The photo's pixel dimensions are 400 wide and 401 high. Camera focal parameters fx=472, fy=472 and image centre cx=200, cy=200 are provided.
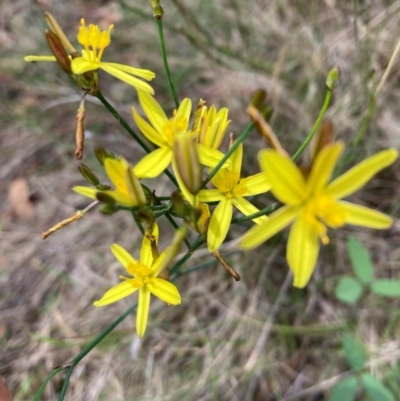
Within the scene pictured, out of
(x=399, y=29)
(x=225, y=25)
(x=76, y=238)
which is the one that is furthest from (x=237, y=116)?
(x=76, y=238)

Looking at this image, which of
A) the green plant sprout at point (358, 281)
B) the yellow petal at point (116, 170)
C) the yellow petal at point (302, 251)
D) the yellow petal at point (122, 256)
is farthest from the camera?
the green plant sprout at point (358, 281)

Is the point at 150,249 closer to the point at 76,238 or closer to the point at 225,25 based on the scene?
the point at 76,238

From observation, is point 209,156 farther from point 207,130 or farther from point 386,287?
point 386,287

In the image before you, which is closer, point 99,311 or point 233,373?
point 233,373

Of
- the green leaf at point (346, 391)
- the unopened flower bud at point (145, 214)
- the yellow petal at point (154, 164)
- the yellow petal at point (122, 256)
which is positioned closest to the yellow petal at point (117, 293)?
the yellow petal at point (122, 256)

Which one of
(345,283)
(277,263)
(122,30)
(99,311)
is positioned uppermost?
(122,30)

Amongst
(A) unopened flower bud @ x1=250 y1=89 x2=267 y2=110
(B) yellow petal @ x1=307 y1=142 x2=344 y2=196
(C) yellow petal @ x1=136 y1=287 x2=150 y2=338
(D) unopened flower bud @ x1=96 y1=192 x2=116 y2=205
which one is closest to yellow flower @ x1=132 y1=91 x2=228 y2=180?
(D) unopened flower bud @ x1=96 y1=192 x2=116 y2=205

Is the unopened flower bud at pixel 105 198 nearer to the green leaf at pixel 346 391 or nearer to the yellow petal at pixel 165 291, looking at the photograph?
the yellow petal at pixel 165 291

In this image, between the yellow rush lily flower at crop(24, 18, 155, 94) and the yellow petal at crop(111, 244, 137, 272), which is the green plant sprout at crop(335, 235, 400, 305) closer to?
the yellow petal at crop(111, 244, 137, 272)
